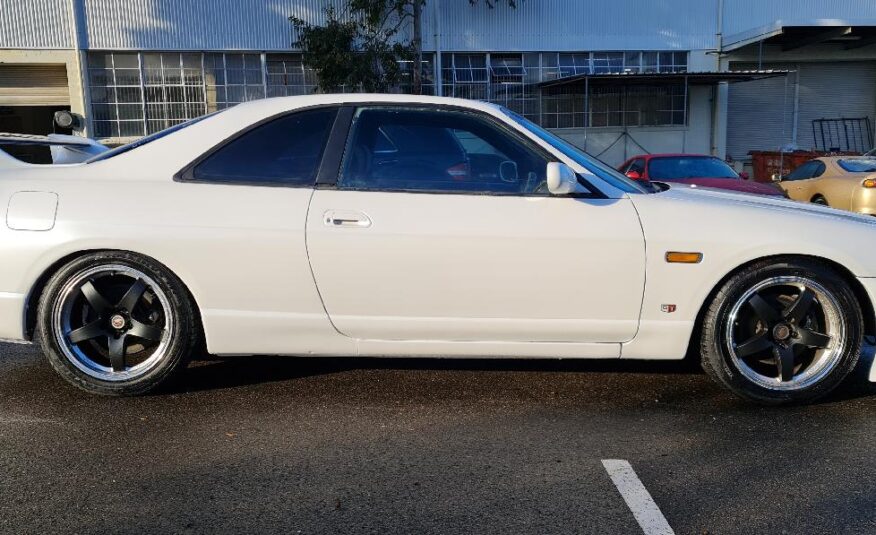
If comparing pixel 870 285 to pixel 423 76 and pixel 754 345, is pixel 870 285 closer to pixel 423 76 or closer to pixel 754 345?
pixel 754 345

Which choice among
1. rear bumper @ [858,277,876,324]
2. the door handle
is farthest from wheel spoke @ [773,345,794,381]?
the door handle

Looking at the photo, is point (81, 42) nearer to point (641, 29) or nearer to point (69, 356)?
point (641, 29)

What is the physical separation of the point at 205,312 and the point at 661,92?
62.7 feet

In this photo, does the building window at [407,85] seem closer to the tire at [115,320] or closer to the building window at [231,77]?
the building window at [231,77]

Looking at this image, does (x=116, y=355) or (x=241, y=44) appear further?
(x=241, y=44)

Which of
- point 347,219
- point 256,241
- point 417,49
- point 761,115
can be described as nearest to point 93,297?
point 256,241

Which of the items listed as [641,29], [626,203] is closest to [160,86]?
[641,29]

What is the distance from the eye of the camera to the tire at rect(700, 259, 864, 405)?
3.67 metres

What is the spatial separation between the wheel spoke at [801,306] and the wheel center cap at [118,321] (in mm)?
3330

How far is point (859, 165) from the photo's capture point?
41.3 feet

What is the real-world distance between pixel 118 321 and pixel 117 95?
55.6 feet

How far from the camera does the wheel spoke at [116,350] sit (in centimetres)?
381

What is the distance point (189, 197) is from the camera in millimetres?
3754

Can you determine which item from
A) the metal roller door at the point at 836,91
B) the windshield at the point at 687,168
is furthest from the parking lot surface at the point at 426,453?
the metal roller door at the point at 836,91
